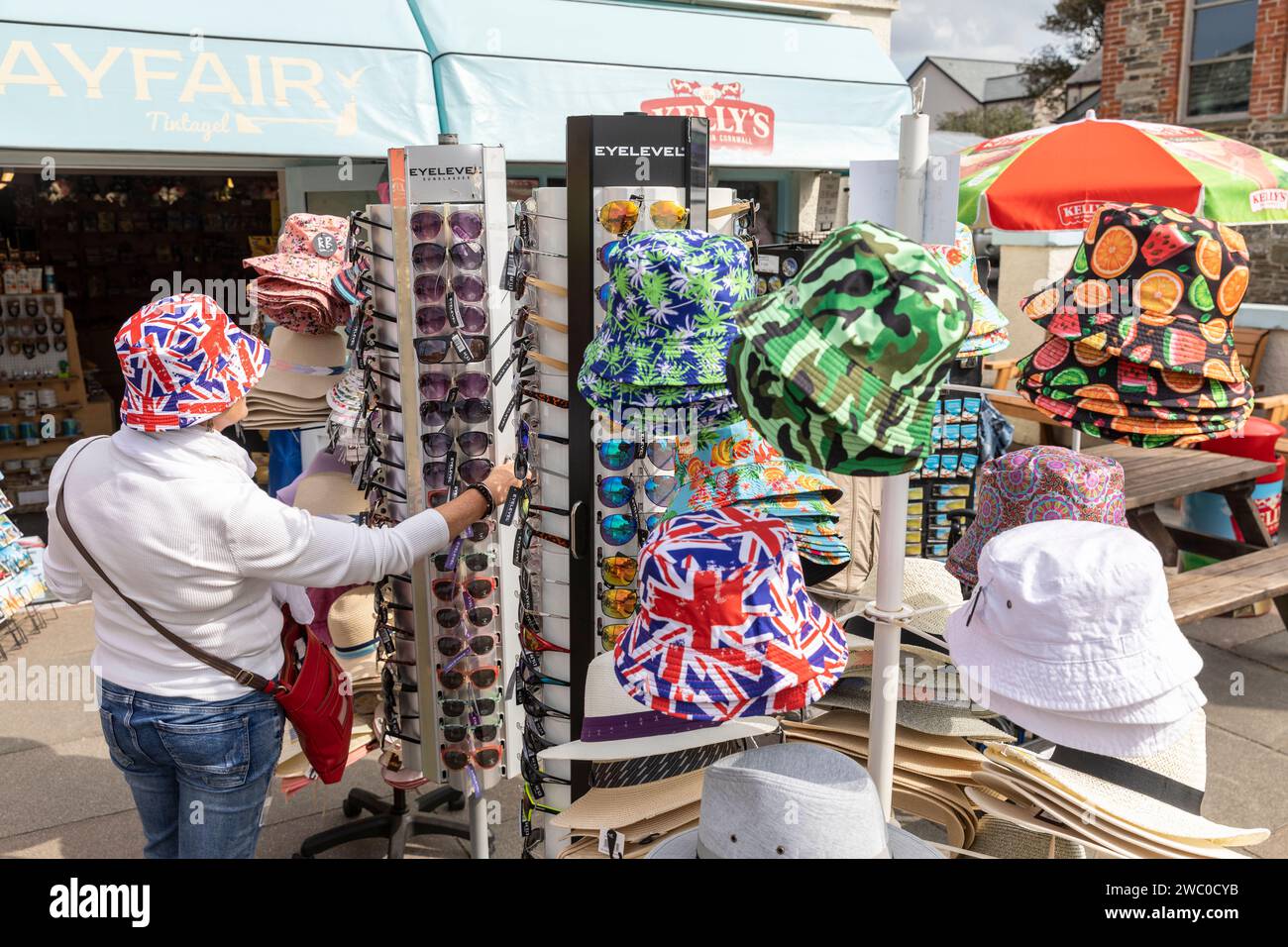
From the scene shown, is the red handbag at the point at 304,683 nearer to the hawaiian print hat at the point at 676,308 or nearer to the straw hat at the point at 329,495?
the straw hat at the point at 329,495

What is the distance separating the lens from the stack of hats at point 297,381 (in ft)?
11.5

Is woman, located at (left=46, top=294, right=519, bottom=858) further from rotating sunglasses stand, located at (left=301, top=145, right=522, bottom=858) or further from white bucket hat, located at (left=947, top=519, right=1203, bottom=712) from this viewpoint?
white bucket hat, located at (left=947, top=519, right=1203, bottom=712)

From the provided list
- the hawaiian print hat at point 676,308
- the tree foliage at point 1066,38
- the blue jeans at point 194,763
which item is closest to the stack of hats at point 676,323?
the hawaiian print hat at point 676,308

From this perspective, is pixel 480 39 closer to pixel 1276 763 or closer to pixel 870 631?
pixel 870 631

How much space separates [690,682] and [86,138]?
5.77 m

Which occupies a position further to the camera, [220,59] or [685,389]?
[220,59]

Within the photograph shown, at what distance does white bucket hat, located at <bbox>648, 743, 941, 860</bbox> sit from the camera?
1540 millimetres

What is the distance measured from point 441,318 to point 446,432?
1.12ft

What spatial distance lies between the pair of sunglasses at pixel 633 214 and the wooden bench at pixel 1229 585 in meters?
2.63

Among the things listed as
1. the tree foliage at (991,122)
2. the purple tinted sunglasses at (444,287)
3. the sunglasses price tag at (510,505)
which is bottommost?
the sunglasses price tag at (510,505)

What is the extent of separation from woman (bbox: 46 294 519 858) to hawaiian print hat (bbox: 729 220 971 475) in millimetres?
1274

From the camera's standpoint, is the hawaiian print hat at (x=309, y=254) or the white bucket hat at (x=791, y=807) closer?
the white bucket hat at (x=791, y=807)

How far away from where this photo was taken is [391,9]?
6.87m
